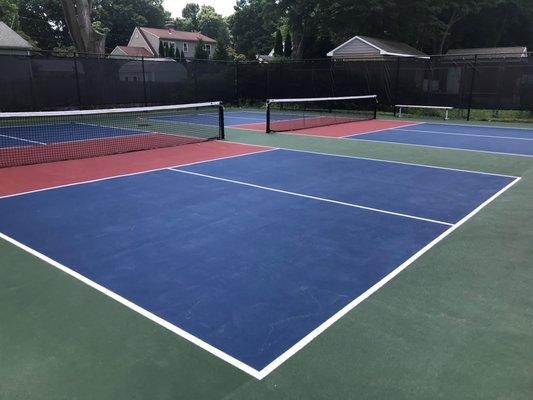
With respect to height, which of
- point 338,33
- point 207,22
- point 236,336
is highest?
point 207,22

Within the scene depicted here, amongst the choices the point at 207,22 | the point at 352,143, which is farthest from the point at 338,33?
the point at 207,22

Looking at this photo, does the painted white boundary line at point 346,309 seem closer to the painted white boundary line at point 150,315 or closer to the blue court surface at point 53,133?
the painted white boundary line at point 150,315

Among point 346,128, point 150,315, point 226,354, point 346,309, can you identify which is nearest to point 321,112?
point 346,128

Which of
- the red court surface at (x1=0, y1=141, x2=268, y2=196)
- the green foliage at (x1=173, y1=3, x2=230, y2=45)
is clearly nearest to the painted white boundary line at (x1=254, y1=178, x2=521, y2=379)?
the red court surface at (x1=0, y1=141, x2=268, y2=196)

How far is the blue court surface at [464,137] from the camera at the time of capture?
11492 millimetres

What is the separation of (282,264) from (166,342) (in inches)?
61.3

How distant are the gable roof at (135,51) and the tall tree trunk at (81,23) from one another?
3673 cm

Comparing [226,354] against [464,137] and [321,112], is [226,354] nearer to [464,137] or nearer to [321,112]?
[464,137]

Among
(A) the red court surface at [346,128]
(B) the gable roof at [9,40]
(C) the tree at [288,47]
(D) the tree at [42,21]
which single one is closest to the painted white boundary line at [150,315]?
(A) the red court surface at [346,128]

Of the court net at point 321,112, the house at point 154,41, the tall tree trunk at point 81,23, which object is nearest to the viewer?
the court net at point 321,112

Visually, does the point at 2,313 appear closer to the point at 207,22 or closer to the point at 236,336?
the point at 236,336

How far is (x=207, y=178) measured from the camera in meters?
7.96

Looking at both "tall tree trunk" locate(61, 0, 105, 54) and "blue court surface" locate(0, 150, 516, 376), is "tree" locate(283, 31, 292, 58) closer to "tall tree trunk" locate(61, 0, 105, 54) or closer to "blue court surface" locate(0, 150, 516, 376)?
"tall tree trunk" locate(61, 0, 105, 54)

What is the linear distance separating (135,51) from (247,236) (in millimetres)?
60159
